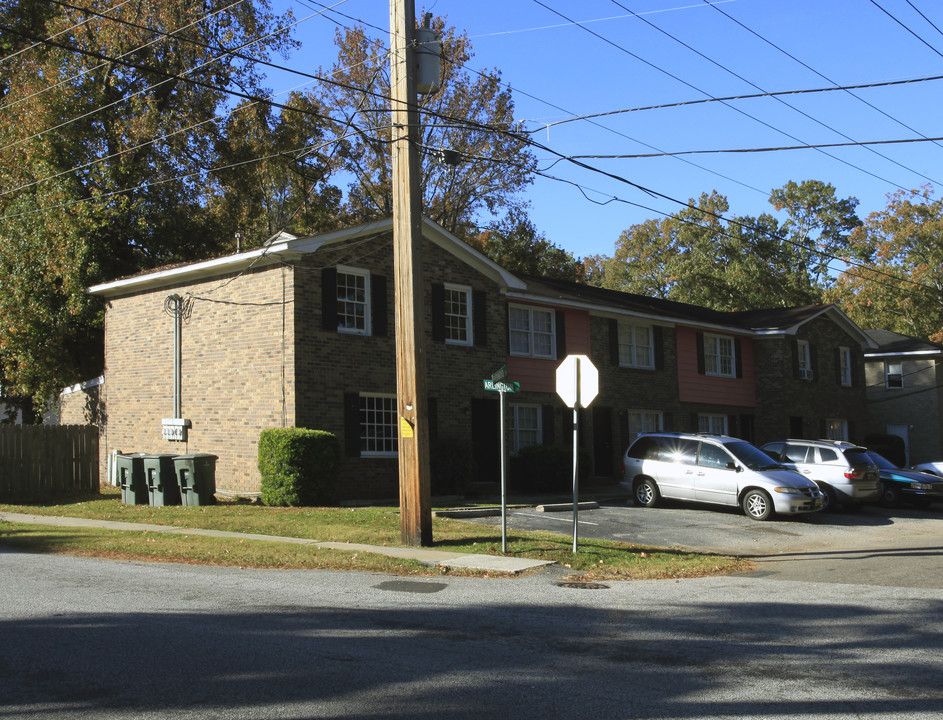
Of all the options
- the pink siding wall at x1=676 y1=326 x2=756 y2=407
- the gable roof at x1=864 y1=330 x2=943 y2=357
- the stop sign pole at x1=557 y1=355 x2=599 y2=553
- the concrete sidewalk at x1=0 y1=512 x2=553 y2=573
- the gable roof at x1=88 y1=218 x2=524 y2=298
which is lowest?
the concrete sidewalk at x1=0 y1=512 x2=553 y2=573

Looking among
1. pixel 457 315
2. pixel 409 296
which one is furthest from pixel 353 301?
pixel 409 296

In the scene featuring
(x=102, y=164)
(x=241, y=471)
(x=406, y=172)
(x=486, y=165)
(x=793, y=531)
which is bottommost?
(x=793, y=531)

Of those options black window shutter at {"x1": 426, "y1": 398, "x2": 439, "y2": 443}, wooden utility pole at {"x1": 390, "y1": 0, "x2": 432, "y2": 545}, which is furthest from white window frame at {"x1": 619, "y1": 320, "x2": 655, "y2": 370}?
wooden utility pole at {"x1": 390, "y1": 0, "x2": 432, "y2": 545}

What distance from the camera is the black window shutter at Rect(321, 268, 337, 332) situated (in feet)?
65.9

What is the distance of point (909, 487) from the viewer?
2292 cm

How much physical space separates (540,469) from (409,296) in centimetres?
1152

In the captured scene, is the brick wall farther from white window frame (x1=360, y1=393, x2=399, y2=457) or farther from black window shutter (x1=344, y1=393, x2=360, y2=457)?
white window frame (x1=360, y1=393, x2=399, y2=457)

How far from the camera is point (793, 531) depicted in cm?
1764

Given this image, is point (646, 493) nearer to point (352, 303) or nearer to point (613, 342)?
point (352, 303)

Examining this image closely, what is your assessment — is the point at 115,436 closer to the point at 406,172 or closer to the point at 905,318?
the point at 406,172

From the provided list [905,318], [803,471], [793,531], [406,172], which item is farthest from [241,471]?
[905,318]

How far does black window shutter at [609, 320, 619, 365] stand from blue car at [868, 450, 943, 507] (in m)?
8.13

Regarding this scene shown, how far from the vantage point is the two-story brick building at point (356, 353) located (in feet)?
65.2

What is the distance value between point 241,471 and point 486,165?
2041 cm
